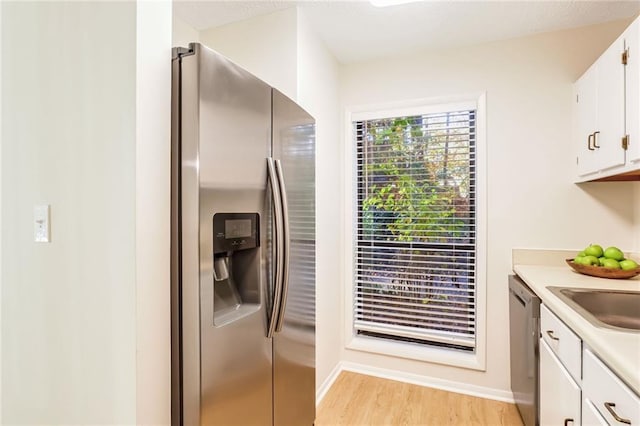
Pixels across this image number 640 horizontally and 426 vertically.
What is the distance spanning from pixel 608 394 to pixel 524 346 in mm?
1008

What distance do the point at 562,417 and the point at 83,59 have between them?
2.15 metres

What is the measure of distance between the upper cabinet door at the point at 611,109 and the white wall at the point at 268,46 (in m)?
1.64

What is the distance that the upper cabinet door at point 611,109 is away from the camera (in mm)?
1637

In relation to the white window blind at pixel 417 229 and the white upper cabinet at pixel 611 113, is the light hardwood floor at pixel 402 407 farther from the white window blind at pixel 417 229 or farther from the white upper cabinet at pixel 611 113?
the white upper cabinet at pixel 611 113

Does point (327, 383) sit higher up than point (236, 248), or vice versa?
point (236, 248)

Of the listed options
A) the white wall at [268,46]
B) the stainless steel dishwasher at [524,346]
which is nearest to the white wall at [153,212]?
the white wall at [268,46]

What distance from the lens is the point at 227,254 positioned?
4.42 feet

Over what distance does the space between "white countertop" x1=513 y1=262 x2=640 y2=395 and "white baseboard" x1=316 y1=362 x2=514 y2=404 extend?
95 centimetres

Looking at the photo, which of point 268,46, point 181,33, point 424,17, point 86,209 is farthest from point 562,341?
point 181,33

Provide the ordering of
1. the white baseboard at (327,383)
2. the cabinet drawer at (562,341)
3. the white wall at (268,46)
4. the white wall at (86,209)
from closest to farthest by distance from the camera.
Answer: the white wall at (86,209), the cabinet drawer at (562,341), the white wall at (268,46), the white baseboard at (327,383)

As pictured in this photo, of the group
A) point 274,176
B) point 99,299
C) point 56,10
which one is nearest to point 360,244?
point 274,176

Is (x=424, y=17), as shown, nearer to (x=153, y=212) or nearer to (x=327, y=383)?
(x=153, y=212)

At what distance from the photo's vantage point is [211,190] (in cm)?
114

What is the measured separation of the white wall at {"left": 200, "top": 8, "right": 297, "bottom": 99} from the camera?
2.04 metres
